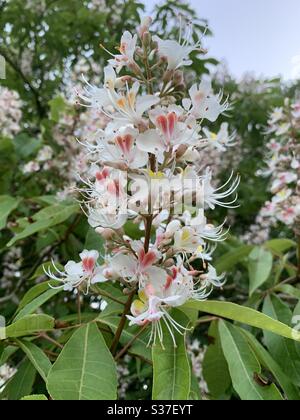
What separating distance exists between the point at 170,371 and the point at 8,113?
2527 millimetres

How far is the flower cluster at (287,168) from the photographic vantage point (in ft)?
7.84

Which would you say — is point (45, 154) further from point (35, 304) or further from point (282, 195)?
point (35, 304)

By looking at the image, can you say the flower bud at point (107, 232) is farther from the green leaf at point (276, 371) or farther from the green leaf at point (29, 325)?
the green leaf at point (276, 371)

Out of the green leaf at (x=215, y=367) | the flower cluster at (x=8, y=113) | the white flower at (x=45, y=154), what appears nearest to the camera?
the green leaf at (x=215, y=367)

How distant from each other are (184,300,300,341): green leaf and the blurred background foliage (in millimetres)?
1033

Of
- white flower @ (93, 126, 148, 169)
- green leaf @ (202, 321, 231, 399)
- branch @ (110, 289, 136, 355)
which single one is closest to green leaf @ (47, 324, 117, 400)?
branch @ (110, 289, 136, 355)

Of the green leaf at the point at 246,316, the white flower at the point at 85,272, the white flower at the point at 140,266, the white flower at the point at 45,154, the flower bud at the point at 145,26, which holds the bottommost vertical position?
the green leaf at the point at 246,316

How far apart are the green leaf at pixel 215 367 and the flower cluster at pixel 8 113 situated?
2.04 m

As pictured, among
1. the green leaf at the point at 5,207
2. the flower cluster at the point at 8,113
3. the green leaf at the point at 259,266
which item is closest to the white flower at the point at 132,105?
the green leaf at the point at 5,207

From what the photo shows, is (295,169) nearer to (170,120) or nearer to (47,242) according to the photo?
(47,242)

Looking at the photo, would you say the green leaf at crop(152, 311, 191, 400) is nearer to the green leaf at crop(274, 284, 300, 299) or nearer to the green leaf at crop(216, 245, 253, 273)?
the green leaf at crop(274, 284, 300, 299)

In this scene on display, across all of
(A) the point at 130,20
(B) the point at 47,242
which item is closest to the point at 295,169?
(B) the point at 47,242

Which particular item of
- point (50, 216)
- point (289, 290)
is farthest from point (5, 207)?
point (289, 290)

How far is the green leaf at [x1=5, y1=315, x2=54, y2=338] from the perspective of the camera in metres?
1.36
